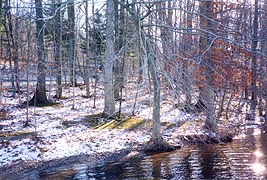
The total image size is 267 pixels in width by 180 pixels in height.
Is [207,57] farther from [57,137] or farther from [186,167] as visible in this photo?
[57,137]

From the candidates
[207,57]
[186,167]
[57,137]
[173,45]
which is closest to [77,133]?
[57,137]

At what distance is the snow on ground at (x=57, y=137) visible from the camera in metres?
10.6

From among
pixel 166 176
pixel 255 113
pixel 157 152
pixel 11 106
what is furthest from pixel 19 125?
pixel 255 113

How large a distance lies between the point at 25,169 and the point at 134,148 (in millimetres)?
3870

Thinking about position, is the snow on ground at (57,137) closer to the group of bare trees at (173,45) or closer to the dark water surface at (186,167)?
the group of bare trees at (173,45)

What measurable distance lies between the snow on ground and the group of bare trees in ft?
3.56

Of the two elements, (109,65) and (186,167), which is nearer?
(186,167)

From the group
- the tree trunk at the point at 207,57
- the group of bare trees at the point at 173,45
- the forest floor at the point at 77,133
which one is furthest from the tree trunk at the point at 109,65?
the tree trunk at the point at 207,57

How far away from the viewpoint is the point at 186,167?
31.0 feet

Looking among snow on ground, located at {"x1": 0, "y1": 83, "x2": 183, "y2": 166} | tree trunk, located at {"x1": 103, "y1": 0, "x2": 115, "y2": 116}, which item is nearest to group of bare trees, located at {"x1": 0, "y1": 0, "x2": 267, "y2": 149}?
tree trunk, located at {"x1": 103, "y1": 0, "x2": 115, "y2": 116}

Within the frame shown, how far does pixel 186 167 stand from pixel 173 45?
3805 mm

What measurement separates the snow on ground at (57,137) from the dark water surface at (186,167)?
51.9 inches

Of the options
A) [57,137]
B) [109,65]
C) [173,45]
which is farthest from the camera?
[109,65]

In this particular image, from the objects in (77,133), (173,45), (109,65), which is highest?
(173,45)
